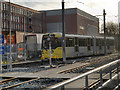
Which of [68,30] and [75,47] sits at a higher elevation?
[68,30]

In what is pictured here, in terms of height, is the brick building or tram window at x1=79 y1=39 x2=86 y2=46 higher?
the brick building

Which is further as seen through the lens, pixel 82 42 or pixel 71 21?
pixel 71 21

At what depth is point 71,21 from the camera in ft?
239

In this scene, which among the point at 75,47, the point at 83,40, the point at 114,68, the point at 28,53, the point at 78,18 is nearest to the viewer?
the point at 114,68

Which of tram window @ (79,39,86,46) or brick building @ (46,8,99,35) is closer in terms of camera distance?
tram window @ (79,39,86,46)

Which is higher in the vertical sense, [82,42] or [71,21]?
[71,21]

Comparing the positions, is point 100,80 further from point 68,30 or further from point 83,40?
point 68,30

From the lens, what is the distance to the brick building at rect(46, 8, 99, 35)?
233ft

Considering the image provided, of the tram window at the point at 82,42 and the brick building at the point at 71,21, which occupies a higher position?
the brick building at the point at 71,21

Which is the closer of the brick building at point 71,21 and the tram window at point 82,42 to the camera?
the tram window at point 82,42

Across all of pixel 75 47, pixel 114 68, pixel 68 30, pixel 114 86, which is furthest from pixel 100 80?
pixel 68 30

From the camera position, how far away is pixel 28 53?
34.7m

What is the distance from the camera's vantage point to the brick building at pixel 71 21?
70.9 m

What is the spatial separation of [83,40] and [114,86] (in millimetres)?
21590
